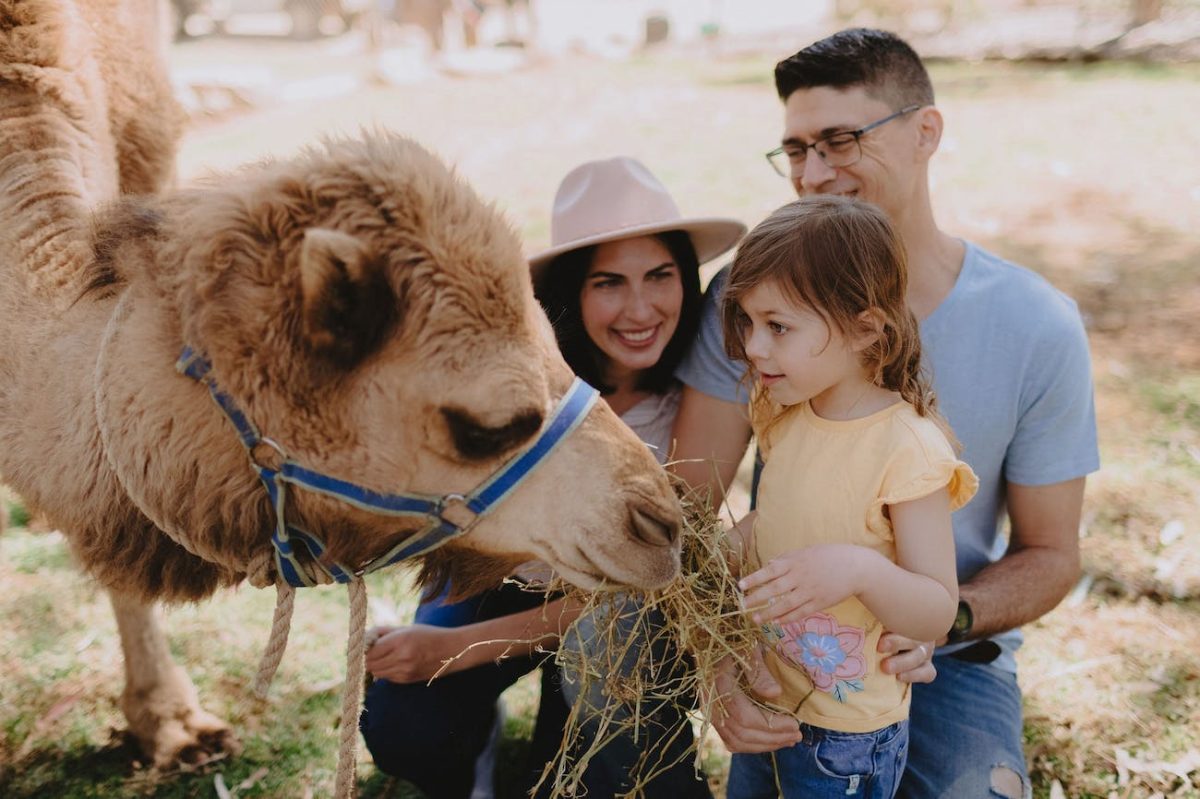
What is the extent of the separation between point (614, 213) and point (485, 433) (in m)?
1.29

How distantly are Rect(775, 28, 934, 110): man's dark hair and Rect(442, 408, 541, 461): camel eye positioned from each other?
1846mm

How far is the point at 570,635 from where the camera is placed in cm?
277

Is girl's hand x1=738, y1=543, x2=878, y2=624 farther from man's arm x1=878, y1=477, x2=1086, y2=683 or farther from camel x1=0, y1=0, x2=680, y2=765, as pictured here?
man's arm x1=878, y1=477, x2=1086, y2=683

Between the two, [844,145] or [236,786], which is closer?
[844,145]

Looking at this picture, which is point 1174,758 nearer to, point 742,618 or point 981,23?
point 742,618

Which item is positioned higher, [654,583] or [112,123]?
[112,123]

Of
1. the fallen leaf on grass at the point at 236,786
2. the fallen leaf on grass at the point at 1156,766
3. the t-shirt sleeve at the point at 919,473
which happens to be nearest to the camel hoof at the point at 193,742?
the fallen leaf on grass at the point at 236,786

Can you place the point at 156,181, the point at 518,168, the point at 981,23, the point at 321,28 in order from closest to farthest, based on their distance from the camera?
the point at 156,181 < the point at 518,168 < the point at 981,23 < the point at 321,28

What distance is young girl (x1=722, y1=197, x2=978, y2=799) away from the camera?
88.0 inches

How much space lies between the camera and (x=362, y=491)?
6.64 ft

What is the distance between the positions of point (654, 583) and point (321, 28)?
31392 mm

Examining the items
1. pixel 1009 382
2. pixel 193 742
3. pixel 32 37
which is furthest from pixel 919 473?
pixel 32 37

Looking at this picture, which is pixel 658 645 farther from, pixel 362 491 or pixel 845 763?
pixel 362 491

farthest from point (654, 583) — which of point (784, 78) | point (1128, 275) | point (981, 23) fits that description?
point (981, 23)
